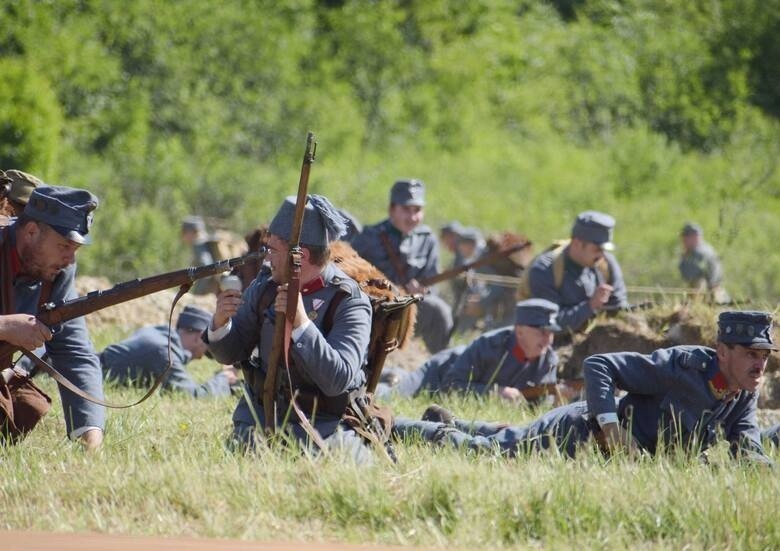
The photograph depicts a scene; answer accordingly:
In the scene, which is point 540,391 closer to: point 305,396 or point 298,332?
point 305,396

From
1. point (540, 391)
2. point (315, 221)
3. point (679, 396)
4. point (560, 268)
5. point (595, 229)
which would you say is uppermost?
point (315, 221)

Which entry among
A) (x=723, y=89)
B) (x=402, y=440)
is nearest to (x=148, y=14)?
(x=723, y=89)

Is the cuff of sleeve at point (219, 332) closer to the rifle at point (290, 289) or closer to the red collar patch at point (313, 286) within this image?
the rifle at point (290, 289)

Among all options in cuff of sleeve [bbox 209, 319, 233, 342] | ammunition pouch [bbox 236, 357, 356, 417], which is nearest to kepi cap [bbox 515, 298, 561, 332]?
ammunition pouch [bbox 236, 357, 356, 417]

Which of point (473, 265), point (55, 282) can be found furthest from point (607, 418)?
point (473, 265)

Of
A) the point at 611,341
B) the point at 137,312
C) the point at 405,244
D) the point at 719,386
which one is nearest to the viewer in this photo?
the point at 719,386

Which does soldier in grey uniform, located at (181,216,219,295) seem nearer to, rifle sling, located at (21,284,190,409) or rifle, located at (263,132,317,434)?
rifle sling, located at (21,284,190,409)

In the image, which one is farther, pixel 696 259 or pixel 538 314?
pixel 696 259

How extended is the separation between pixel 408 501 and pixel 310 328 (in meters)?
1.08

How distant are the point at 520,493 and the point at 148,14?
29239mm

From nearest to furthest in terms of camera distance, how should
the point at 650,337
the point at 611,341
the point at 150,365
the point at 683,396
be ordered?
the point at 683,396, the point at 150,365, the point at 650,337, the point at 611,341

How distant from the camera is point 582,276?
502 inches

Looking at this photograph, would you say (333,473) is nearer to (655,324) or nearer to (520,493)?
(520,493)

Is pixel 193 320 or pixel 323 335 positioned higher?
pixel 323 335
